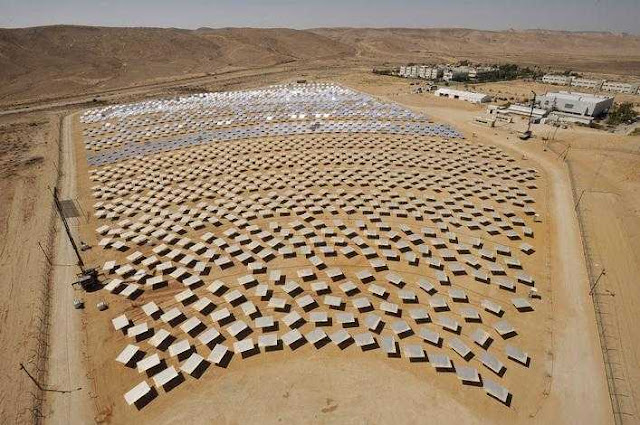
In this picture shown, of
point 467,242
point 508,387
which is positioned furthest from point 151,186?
point 508,387

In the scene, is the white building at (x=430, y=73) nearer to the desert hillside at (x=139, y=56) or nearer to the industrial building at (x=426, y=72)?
the industrial building at (x=426, y=72)

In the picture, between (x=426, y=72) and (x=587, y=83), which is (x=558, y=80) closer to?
(x=587, y=83)

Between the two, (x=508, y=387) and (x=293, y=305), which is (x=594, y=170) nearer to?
(x=508, y=387)

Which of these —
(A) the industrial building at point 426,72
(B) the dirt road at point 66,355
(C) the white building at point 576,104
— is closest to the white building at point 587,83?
(C) the white building at point 576,104

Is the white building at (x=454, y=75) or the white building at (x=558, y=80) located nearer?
the white building at (x=558, y=80)

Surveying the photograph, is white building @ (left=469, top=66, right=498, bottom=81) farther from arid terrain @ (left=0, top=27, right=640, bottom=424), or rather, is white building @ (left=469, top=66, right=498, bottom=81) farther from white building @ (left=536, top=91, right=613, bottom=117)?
arid terrain @ (left=0, top=27, right=640, bottom=424)

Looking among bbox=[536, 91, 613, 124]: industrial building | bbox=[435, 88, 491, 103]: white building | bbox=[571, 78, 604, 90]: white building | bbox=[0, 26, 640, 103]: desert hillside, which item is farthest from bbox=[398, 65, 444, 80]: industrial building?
bbox=[536, 91, 613, 124]: industrial building

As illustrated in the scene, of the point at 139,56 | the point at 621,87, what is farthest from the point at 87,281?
the point at 139,56
